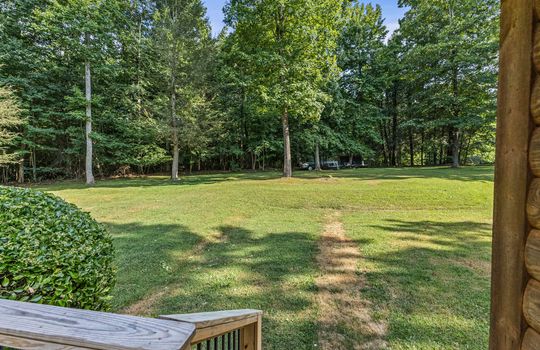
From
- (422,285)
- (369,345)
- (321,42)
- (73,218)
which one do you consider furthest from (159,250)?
(321,42)

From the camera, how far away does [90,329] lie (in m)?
0.65

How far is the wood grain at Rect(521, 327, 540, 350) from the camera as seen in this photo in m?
1.01

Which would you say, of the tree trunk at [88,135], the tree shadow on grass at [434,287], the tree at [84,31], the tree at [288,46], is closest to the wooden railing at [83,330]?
the tree shadow on grass at [434,287]

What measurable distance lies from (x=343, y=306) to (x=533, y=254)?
2.32 metres

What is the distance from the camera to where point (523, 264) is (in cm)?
108

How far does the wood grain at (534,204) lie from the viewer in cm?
102

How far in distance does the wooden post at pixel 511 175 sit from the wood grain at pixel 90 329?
1305 millimetres

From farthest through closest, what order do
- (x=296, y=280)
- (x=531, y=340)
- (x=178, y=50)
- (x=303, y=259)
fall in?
(x=178, y=50), (x=303, y=259), (x=296, y=280), (x=531, y=340)

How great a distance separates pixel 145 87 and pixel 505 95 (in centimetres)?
2119

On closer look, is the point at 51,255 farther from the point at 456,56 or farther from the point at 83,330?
the point at 456,56

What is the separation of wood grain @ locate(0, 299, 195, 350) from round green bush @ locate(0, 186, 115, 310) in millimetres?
966

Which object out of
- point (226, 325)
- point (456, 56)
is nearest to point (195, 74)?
point (456, 56)

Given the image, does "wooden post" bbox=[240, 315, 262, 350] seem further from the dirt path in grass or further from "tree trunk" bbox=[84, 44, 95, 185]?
"tree trunk" bbox=[84, 44, 95, 185]

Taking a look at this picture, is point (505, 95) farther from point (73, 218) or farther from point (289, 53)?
point (289, 53)
